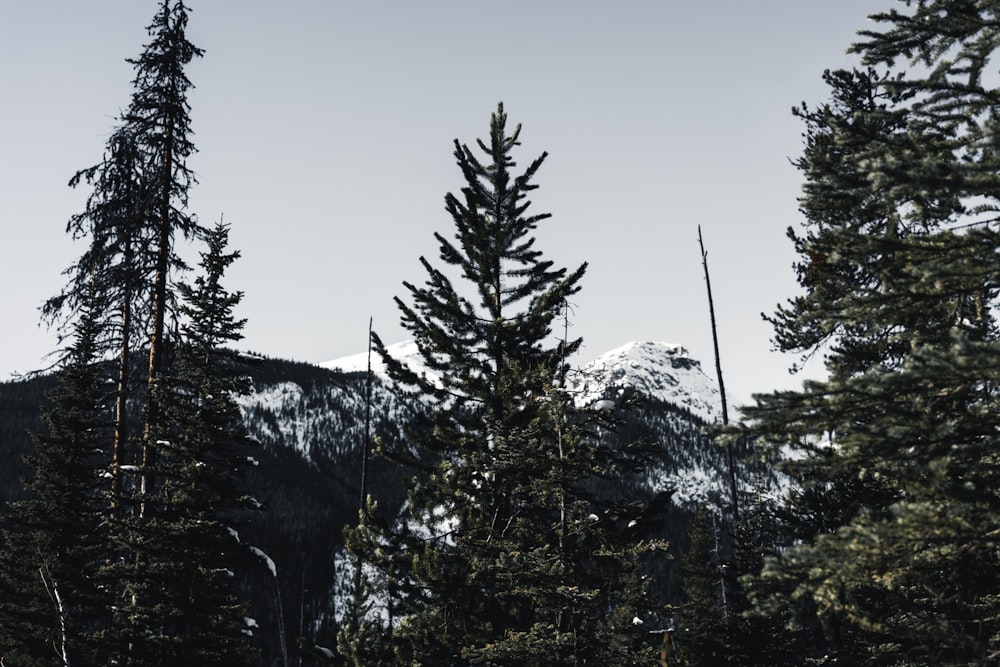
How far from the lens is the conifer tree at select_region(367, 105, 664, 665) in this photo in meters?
10.3

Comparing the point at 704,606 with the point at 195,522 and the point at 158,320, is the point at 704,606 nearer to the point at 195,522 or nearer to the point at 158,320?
the point at 195,522

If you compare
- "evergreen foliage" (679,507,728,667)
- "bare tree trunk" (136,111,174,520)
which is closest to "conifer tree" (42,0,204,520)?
"bare tree trunk" (136,111,174,520)

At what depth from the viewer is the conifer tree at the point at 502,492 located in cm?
1029

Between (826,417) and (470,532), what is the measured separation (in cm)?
695

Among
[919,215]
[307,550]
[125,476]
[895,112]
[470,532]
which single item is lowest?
[307,550]

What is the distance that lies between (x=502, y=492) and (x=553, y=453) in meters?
1.16

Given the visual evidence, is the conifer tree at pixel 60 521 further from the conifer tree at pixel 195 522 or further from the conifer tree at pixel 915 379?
the conifer tree at pixel 915 379

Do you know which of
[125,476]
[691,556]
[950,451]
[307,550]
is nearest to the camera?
[950,451]

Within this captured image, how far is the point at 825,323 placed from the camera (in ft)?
22.5

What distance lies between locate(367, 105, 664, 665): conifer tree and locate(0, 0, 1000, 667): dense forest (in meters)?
0.06

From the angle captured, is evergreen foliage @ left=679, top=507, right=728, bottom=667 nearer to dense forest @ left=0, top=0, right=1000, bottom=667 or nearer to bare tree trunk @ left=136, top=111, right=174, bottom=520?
dense forest @ left=0, top=0, right=1000, bottom=667

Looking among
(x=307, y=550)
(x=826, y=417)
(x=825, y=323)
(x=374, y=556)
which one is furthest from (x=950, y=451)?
(x=307, y=550)

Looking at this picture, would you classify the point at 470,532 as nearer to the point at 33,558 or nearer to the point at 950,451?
the point at 950,451

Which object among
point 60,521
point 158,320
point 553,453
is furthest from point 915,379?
point 60,521
